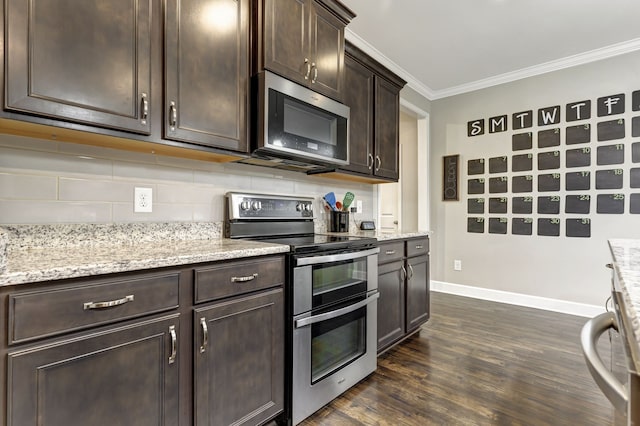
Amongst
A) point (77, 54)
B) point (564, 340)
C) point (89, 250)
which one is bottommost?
point (564, 340)

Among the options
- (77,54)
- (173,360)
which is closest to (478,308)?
(173,360)

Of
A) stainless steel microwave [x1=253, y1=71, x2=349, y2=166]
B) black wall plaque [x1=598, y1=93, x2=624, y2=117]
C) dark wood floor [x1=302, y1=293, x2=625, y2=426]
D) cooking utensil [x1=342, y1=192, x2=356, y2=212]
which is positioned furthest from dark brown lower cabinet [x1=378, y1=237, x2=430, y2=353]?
black wall plaque [x1=598, y1=93, x2=624, y2=117]

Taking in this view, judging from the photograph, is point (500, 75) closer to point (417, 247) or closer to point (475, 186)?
point (475, 186)

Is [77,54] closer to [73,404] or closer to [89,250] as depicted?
[89,250]

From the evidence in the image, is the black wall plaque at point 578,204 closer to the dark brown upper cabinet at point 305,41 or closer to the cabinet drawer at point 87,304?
the dark brown upper cabinet at point 305,41

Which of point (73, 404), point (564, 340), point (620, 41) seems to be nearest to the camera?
A: point (73, 404)

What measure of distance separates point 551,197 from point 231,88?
3460 mm

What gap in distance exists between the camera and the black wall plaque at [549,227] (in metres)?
3.34

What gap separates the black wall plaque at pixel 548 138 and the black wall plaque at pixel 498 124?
1.24 ft

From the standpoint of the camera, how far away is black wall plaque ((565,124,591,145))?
3184mm

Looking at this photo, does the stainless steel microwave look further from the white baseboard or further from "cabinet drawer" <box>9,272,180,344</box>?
the white baseboard

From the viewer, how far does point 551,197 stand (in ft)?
11.1

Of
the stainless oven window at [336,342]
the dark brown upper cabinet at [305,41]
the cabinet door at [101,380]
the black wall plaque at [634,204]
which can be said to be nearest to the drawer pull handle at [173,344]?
the cabinet door at [101,380]

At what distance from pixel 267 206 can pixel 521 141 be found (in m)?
3.14
